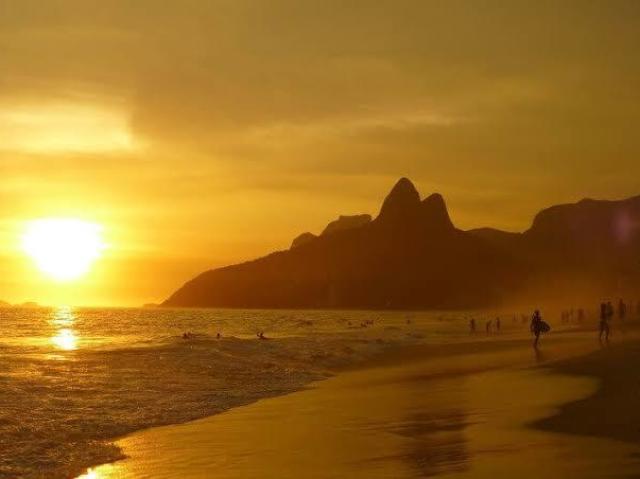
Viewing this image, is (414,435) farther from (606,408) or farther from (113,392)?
(113,392)

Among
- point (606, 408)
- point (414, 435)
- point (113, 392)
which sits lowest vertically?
point (113, 392)

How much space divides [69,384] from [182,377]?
552 cm

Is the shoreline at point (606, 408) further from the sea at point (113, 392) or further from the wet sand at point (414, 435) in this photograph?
the sea at point (113, 392)

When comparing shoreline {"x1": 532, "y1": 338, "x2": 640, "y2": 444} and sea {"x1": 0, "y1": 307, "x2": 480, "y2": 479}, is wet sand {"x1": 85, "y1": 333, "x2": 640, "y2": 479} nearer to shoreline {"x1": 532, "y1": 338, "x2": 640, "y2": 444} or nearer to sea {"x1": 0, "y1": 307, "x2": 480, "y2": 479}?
shoreline {"x1": 532, "y1": 338, "x2": 640, "y2": 444}

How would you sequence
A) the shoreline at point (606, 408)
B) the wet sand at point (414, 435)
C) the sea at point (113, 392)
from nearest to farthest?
the wet sand at point (414, 435) < the shoreline at point (606, 408) < the sea at point (113, 392)

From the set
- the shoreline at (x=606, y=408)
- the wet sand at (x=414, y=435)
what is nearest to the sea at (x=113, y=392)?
the wet sand at (x=414, y=435)

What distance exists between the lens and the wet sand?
1248 centimetres

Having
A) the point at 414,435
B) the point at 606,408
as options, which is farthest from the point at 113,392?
the point at 606,408

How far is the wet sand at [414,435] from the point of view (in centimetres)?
1248

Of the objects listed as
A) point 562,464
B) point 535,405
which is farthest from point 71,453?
point 535,405

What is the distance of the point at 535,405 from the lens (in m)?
19.0

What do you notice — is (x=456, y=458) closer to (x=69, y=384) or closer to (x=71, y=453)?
(x=71, y=453)

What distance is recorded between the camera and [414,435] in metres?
15.8

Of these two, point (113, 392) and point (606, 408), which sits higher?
point (606, 408)
